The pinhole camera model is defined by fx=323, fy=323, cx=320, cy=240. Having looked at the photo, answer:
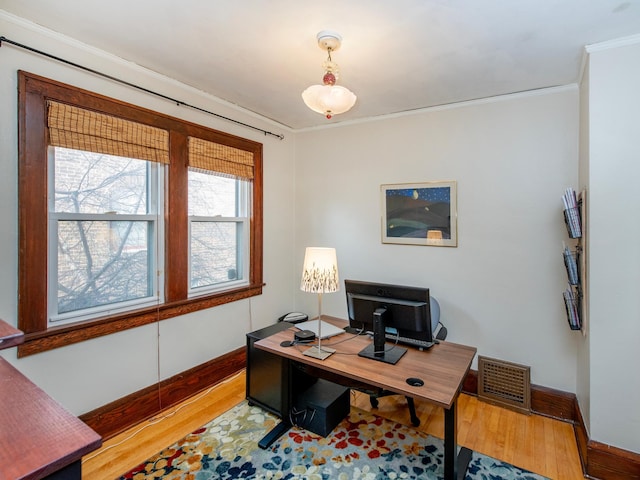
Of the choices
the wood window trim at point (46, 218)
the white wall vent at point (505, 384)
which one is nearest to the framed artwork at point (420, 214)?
the white wall vent at point (505, 384)

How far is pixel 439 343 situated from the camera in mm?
2137

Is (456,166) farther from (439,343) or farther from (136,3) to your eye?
(136,3)

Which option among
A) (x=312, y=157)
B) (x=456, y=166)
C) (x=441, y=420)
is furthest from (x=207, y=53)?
(x=441, y=420)

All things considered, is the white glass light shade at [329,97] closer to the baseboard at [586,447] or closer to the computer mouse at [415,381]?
the computer mouse at [415,381]

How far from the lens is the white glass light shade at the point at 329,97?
1.83 metres

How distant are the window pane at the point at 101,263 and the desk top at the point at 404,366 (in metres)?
1.11

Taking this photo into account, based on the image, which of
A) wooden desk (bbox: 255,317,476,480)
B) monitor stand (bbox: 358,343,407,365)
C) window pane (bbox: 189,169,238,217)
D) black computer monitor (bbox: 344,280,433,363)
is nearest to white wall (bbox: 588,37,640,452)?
wooden desk (bbox: 255,317,476,480)

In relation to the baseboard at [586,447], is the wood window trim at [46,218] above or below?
above

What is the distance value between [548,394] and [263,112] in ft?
11.6

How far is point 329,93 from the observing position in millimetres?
1825

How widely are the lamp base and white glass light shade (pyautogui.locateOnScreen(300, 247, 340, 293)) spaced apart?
1.28 feet

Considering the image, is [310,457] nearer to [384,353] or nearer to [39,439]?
[384,353]

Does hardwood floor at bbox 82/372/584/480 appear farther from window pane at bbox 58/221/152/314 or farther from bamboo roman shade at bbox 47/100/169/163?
bamboo roman shade at bbox 47/100/169/163

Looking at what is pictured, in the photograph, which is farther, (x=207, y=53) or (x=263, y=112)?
(x=263, y=112)
